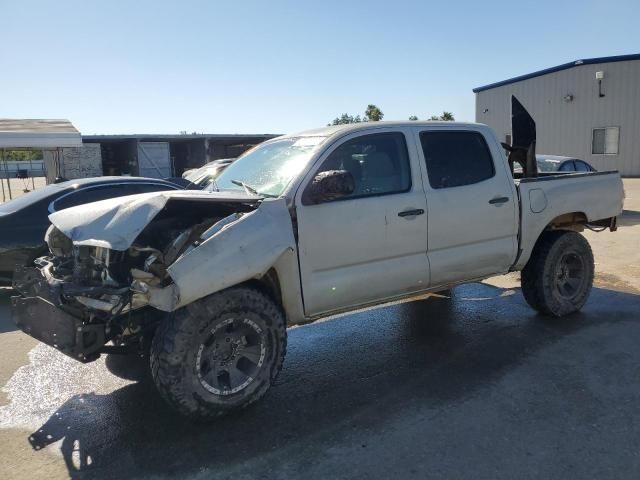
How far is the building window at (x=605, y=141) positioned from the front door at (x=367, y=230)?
87.5 feet

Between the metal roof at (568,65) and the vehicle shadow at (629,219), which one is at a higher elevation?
the metal roof at (568,65)

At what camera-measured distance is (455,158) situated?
5.06 meters

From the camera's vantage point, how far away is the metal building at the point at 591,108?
26.4 m

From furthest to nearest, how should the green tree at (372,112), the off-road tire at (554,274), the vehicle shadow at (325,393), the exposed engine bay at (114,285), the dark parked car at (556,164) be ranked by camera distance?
the green tree at (372,112) < the dark parked car at (556,164) < the off-road tire at (554,274) < the exposed engine bay at (114,285) < the vehicle shadow at (325,393)

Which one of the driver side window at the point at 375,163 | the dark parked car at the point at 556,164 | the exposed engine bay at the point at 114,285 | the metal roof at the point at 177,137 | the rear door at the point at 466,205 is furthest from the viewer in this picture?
the metal roof at the point at 177,137

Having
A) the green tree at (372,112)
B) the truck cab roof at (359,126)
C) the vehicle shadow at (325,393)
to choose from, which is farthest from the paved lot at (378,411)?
the green tree at (372,112)

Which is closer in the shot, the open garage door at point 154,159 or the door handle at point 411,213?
the door handle at point 411,213

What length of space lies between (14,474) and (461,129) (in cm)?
446

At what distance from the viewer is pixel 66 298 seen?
362 cm

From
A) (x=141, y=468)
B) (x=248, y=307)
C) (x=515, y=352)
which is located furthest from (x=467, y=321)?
(x=141, y=468)

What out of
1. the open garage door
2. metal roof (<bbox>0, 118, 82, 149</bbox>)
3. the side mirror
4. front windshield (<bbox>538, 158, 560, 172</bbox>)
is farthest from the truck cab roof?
the open garage door

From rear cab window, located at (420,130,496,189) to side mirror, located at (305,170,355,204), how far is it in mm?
1067

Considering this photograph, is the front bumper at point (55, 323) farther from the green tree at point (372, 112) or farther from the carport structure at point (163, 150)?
the green tree at point (372, 112)

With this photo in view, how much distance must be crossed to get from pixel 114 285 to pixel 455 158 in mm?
3157
